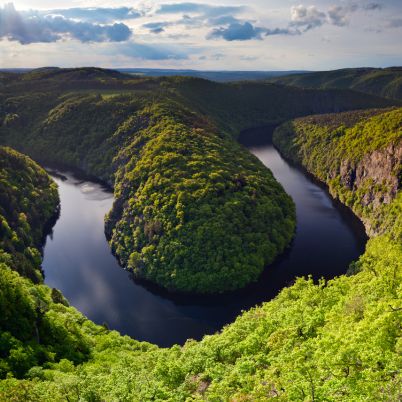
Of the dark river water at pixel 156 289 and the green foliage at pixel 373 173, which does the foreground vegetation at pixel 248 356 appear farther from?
the green foliage at pixel 373 173

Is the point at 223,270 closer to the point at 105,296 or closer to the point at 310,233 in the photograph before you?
the point at 105,296


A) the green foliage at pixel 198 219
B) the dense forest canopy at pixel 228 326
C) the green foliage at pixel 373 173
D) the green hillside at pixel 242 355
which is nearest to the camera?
the green hillside at pixel 242 355

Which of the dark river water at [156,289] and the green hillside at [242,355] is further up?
the green hillside at [242,355]

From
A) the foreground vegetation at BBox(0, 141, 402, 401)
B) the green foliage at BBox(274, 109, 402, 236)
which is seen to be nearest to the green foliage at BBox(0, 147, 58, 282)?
the foreground vegetation at BBox(0, 141, 402, 401)

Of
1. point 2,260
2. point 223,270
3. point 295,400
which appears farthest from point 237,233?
point 295,400

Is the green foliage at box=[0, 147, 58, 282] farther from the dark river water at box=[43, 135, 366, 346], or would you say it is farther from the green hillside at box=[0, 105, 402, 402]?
the green hillside at box=[0, 105, 402, 402]

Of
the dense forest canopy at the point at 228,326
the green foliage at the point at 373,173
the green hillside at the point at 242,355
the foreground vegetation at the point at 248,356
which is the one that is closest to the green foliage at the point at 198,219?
the dense forest canopy at the point at 228,326
